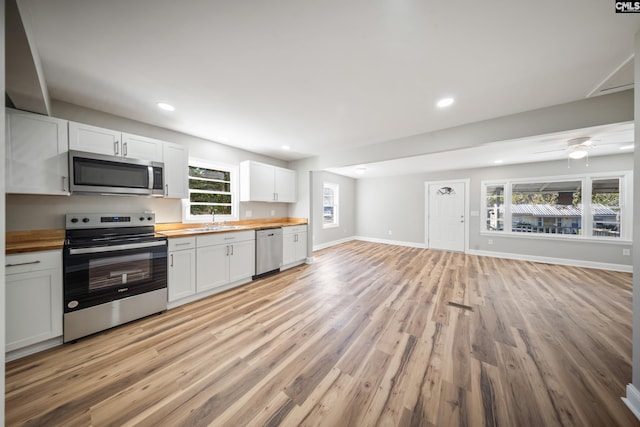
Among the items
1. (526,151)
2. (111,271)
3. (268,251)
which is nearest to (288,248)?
Answer: (268,251)

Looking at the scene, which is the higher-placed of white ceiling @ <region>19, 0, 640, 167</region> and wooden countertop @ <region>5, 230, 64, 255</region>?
white ceiling @ <region>19, 0, 640, 167</region>

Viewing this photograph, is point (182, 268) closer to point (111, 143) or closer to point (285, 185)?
point (111, 143)

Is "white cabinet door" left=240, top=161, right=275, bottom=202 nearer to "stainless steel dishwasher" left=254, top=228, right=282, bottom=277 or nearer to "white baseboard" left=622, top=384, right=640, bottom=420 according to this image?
"stainless steel dishwasher" left=254, top=228, right=282, bottom=277

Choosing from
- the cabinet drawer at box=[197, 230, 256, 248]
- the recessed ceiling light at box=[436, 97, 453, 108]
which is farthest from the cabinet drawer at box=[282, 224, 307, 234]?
the recessed ceiling light at box=[436, 97, 453, 108]

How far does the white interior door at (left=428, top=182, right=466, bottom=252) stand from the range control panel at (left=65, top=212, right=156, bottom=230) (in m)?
6.80

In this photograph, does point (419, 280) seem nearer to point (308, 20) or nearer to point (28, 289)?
point (308, 20)

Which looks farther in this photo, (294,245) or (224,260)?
(294,245)

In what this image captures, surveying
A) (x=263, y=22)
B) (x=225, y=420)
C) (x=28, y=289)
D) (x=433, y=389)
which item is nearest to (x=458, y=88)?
(x=263, y=22)

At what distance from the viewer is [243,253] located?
3.47 metres

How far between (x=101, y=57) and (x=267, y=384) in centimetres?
285

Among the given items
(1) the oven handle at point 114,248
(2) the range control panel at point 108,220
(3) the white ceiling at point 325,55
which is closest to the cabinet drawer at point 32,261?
(1) the oven handle at point 114,248

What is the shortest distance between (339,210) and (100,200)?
5.63 metres

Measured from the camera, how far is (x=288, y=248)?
14.2 feet

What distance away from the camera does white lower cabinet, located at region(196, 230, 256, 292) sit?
2.93 metres
